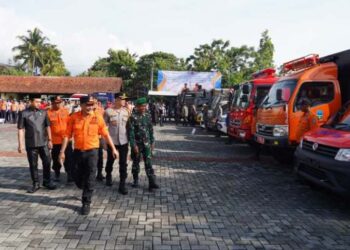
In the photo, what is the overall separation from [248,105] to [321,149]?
6087 mm

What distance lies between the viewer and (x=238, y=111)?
12.9 m

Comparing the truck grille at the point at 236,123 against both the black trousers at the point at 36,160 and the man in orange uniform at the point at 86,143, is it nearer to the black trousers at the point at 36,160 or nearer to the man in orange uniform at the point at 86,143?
the black trousers at the point at 36,160

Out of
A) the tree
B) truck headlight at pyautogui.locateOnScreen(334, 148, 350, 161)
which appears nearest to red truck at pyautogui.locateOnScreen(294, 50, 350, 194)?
truck headlight at pyautogui.locateOnScreen(334, 148, 350, 161)

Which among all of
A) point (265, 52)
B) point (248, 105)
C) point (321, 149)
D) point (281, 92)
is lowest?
point (321, 149)

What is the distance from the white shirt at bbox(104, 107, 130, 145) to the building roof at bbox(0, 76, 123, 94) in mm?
35298

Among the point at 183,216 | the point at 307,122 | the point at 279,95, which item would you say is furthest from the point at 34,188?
the point at 279,95

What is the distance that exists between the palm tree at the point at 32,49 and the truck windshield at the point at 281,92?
50626mm

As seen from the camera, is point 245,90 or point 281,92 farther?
point 245,90

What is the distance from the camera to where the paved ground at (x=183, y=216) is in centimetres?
474

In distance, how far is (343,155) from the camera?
577 centimetres

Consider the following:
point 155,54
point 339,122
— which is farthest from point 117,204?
point 155,54

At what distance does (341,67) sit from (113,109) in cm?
543

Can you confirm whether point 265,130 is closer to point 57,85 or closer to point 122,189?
point 122,189

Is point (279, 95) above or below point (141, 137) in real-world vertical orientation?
above
